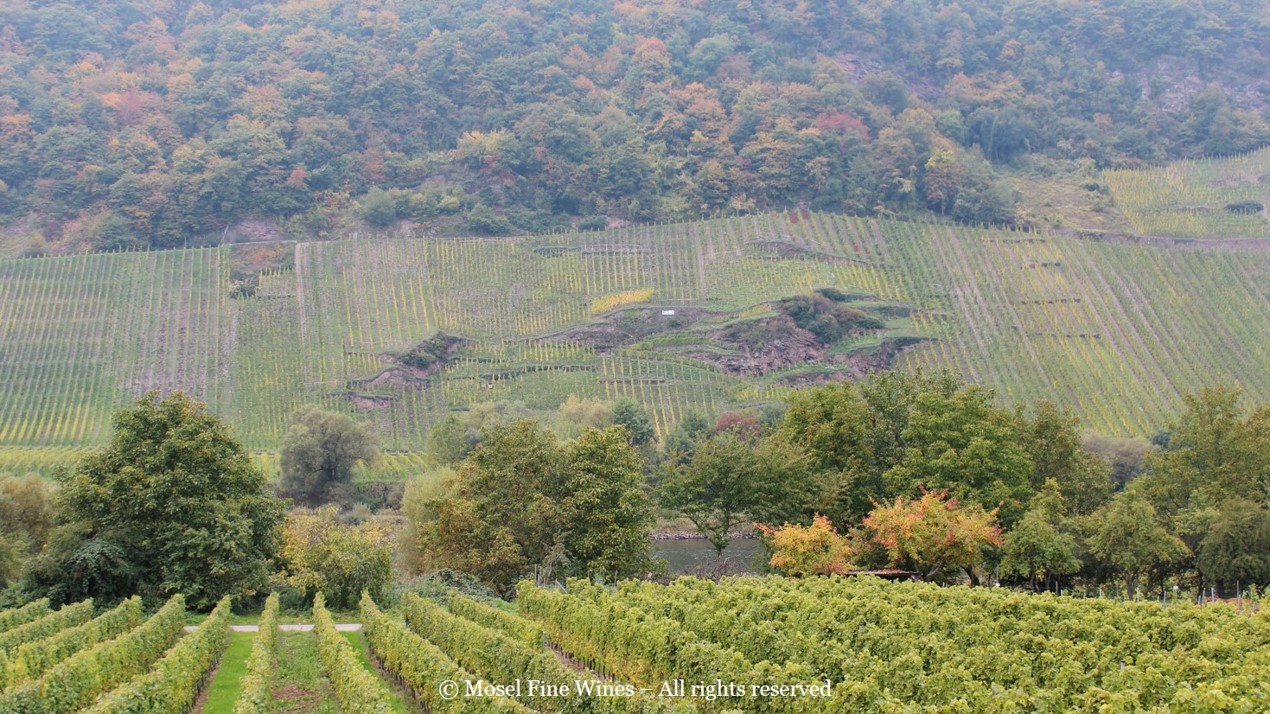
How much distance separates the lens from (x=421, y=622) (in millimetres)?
28266

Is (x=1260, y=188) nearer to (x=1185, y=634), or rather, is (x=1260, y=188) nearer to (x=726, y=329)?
(x=726, y=329)

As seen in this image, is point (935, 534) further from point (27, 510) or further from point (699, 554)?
point (27, 510)

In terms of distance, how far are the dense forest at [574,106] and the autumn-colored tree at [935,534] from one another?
2751 inches

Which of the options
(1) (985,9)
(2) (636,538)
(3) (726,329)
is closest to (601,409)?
(3) (726,329)

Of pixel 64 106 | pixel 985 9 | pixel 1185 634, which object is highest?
pixel 985 9

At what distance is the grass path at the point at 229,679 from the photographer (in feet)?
73.6

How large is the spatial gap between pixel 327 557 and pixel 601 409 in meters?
32.9

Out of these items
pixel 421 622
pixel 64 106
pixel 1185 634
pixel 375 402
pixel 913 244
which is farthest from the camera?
pixel 64 106

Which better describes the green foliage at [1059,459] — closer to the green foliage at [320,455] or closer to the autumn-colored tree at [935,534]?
the autumn-colored tree at [935,534]

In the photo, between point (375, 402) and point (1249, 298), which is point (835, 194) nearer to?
point (1249, 298)

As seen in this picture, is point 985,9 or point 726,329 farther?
point 985,9

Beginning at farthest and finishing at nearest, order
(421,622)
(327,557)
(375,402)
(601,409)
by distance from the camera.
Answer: (375,402) < (601,409) < (327,557) < (421,622)

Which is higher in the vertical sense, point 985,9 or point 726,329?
point 985,9

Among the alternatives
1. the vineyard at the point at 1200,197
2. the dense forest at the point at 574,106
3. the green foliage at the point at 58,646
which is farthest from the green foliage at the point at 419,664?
the vineyard at the point at 1200,197
